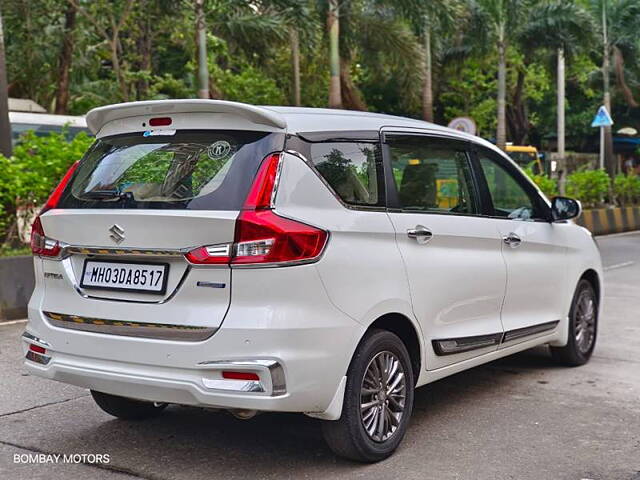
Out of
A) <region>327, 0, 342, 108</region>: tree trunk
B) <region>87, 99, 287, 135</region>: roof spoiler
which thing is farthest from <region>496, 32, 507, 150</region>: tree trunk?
<region>87, 99, 287, 135</region>: roof spoiler

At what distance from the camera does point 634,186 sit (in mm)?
24141

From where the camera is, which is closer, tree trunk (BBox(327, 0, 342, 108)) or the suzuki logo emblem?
the suzuki logo emblem

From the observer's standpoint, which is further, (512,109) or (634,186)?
(512,109)

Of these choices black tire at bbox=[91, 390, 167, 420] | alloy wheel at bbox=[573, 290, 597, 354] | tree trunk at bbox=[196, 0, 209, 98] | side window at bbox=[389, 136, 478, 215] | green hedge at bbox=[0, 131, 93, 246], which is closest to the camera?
side window at bbox=[389, 136, 478, 215]

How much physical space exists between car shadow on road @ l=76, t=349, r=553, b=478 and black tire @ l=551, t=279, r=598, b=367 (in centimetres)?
109

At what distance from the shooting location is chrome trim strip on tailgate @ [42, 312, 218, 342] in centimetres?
394

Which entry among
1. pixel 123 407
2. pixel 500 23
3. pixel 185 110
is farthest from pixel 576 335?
pixel 500 23

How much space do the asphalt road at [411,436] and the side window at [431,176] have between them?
4.05 ft

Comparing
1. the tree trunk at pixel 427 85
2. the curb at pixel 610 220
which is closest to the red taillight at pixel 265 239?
the curb at pixel 610 220

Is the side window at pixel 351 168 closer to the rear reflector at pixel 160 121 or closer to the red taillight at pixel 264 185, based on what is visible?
the red taillight at pixel 264 185

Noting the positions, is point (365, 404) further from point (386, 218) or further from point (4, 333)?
point (4, 333)

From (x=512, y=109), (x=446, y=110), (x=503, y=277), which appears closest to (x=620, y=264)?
(x=503, y=277)

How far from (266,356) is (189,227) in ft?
2.16

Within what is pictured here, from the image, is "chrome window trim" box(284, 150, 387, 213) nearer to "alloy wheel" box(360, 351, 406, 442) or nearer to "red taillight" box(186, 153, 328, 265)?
"red taillight" box(186, 153, 328, 265)
